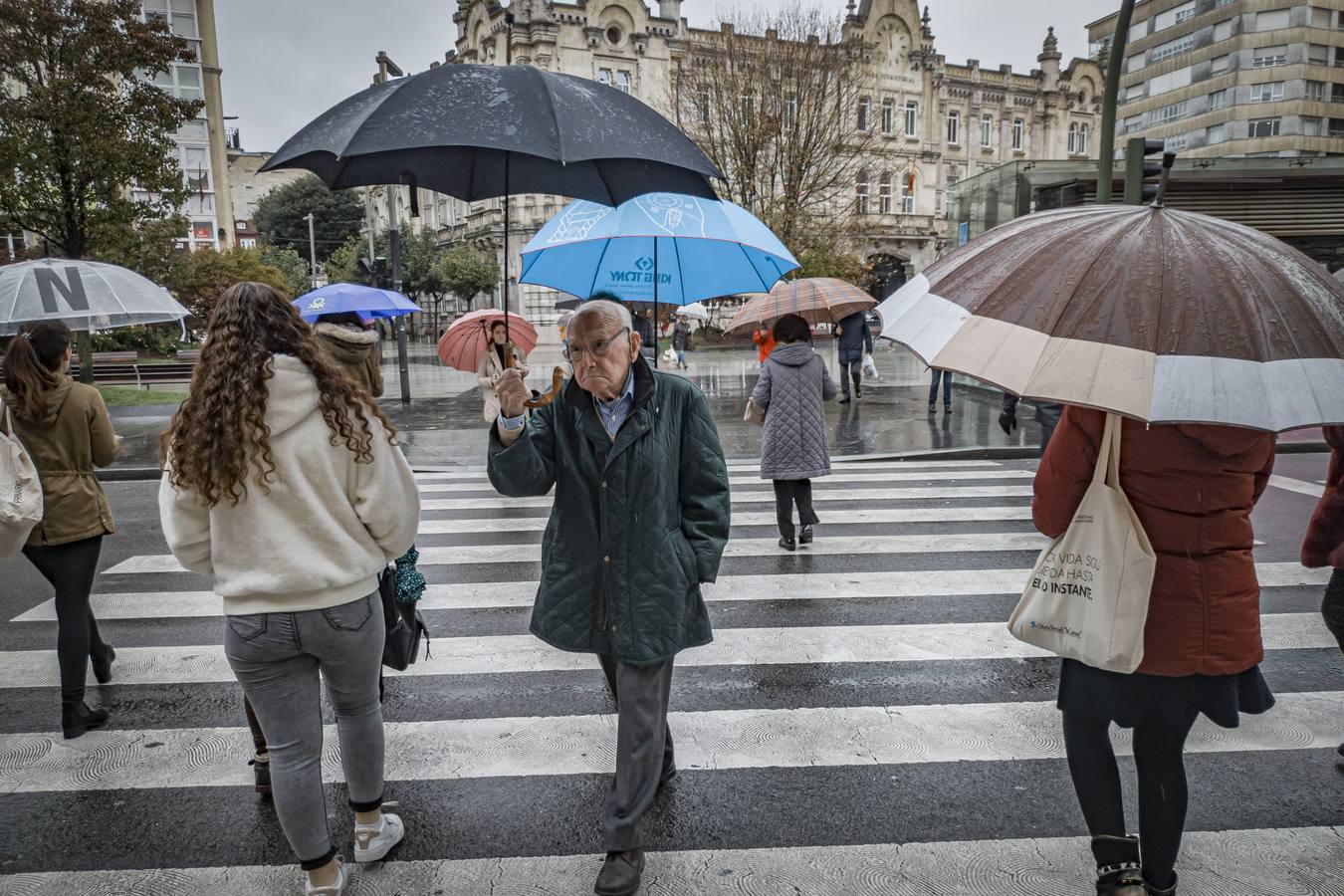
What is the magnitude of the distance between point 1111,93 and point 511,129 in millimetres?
8052

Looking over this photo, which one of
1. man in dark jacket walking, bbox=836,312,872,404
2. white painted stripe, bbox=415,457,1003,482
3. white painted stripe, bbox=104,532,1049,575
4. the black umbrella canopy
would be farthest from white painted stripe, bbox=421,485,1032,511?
man in dark jacket walking, bbox=836,312,872,404

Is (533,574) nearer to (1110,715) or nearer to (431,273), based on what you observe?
(1110,715)

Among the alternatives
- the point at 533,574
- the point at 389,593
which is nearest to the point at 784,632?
the point at 533,574

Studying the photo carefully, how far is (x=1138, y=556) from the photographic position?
252 cm

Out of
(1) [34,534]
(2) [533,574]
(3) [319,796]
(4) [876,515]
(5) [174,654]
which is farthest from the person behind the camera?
(4) [876,515]

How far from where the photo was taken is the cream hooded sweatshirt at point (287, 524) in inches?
104

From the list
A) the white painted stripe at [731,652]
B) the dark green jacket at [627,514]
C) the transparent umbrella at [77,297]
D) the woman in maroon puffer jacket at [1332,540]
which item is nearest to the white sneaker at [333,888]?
the dark green jacket at [627,514]

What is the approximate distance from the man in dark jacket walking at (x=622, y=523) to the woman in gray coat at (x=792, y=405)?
3712 millimetres

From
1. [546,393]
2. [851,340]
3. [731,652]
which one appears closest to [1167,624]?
[546,393]

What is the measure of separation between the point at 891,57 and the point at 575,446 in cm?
5464

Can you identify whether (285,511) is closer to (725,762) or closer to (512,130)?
(512,130)

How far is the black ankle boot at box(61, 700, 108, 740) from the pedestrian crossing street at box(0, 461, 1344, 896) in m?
0.07

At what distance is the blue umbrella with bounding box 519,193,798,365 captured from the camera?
173 inches

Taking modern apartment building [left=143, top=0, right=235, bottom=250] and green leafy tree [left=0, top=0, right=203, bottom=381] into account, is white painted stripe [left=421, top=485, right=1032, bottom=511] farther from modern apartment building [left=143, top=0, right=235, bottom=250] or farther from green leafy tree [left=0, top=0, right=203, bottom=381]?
modern apartment building [left=143, top=0, right=235, bottom=250]
